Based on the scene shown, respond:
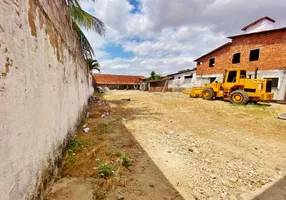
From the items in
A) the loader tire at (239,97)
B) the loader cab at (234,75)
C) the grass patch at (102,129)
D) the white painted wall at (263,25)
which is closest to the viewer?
the grass patch at (102,129)

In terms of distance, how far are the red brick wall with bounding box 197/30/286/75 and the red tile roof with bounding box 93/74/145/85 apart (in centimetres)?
2145

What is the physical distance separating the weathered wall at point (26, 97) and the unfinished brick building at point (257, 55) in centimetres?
1403

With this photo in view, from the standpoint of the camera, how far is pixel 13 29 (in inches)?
47.5

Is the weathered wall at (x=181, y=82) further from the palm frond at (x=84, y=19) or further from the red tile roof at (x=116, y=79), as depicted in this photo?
the palm frond at (x=84, y=19)

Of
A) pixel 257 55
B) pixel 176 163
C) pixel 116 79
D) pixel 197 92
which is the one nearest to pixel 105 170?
pixel 176 163

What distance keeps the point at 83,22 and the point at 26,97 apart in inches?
221

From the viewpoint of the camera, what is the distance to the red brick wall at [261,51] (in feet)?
37.4

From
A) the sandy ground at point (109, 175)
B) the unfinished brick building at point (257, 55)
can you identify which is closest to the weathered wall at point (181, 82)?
the unfinished brick building at point (257, 55)

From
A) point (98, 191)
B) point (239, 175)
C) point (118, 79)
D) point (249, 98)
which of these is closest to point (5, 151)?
point (98, 191)

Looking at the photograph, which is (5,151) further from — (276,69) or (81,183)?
(276,69)

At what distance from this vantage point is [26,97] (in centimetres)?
142

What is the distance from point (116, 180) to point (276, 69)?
14088mm

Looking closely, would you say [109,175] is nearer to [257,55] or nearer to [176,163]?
[176,163]

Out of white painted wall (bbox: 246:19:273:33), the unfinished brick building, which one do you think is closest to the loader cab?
the unfinished brick building
